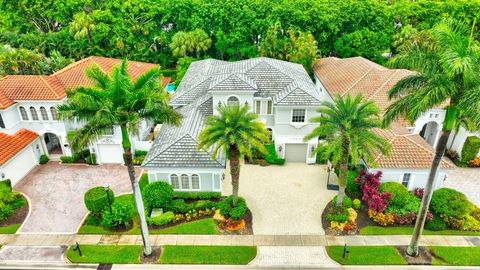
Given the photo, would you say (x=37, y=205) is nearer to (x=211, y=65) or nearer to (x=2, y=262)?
(x=2, y=262)

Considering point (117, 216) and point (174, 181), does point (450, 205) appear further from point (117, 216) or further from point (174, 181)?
point (117, 216)

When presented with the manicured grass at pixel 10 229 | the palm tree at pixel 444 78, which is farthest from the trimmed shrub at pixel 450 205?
the manicured grass at pixel 10 229

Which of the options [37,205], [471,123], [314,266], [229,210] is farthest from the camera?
[37,205]

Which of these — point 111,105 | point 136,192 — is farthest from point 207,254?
point 111,105

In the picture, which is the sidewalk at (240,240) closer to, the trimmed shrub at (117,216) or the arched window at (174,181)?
the trimmed shrub at (117,216)

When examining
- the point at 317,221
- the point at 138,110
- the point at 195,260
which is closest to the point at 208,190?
the point at 195,260
